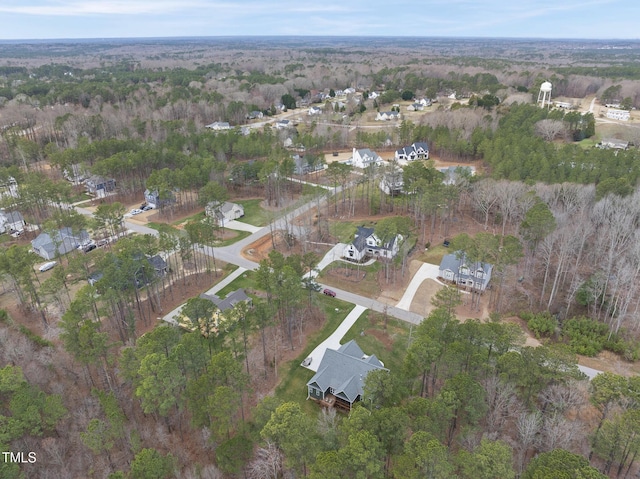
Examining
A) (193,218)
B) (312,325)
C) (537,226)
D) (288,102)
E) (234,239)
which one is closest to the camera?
(312,325)

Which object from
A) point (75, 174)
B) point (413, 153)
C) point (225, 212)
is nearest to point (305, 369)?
point (225, 212)

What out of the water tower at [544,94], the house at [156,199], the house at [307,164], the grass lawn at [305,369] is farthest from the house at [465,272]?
the water tower at [544,94]

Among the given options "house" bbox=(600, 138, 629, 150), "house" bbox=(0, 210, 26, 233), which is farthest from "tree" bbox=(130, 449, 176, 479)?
"house" bbox=(600, 138, 629, 150)

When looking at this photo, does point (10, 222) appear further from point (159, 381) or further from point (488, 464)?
point (488, 464)

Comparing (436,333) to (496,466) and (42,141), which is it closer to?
(496,466)

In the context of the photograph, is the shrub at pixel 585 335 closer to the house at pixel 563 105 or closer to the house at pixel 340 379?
the house at pixel 340 379
